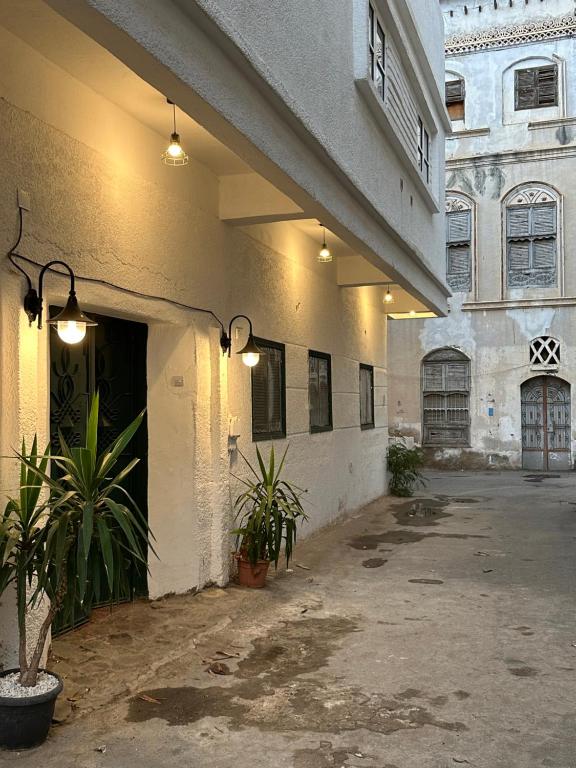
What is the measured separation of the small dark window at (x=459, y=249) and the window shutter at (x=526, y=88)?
287 cm

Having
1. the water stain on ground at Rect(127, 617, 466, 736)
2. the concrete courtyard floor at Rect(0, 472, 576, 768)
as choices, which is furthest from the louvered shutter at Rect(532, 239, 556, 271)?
the water stain on ground at Rect(127, 617, 466, 736)

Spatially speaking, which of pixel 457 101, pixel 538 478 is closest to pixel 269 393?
pixel 538 478

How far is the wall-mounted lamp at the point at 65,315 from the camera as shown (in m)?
4.14

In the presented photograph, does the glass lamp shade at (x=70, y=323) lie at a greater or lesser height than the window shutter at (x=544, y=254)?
lesser

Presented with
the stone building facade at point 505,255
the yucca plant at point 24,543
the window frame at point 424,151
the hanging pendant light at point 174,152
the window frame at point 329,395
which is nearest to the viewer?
the yucca plant at point 24,543

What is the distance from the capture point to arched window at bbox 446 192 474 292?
737 inches

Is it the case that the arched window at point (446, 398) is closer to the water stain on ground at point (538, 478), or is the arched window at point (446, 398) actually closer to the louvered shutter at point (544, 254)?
the water stain on ground at point (538, 478)

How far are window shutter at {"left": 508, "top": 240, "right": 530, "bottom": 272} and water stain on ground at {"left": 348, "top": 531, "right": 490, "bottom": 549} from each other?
10.5 metres

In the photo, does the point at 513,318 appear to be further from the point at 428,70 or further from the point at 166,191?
the point at 166,191

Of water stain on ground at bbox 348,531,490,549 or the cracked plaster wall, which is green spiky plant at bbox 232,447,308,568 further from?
water stain on ground at bbox 348,531,490,549

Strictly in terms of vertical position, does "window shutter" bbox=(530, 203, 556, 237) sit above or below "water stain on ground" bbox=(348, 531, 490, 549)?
above

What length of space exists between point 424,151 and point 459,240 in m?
8.41

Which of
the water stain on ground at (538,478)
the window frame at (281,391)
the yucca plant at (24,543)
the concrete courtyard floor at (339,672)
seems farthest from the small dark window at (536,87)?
Result: the yucca plant at (24,543)

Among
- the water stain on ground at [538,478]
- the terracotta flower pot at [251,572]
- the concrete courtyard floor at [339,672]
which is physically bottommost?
the water stain on ground at [538,478]
